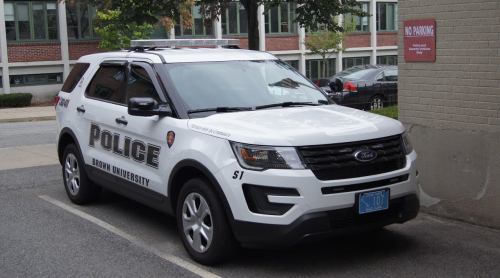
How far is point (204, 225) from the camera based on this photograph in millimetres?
5316

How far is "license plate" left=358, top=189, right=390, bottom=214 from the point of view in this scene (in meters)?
5.02

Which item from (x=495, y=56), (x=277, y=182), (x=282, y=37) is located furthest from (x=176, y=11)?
(x=282, y=37)

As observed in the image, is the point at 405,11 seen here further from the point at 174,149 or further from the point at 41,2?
the point at 41,2

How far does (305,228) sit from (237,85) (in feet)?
6.20

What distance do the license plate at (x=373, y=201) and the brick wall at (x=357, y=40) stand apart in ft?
118

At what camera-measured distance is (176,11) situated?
535 inches

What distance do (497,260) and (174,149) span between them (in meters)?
3.00

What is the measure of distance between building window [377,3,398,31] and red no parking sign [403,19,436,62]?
36054 millimetres

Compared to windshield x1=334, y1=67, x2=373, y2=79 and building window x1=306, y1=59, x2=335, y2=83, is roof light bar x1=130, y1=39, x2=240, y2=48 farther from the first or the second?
building window x1=306, y1=59, x2=335, y2=83

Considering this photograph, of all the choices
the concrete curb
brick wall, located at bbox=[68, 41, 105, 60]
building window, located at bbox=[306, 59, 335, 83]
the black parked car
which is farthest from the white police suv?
building window, located at bbox=[306, 59, 335, 83]

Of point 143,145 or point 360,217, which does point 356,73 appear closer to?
point 143,145

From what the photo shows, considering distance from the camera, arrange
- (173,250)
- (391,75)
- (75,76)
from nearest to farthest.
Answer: (173,250)
(75,76)
(391,75)

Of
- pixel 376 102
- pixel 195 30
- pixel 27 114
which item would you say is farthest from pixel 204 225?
pixel 195 30

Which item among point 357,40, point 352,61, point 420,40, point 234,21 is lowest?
point 352,61
